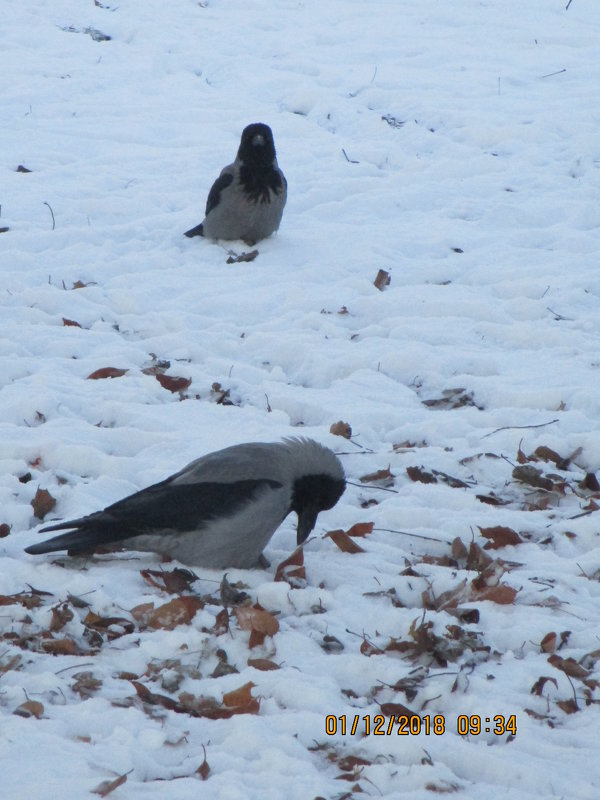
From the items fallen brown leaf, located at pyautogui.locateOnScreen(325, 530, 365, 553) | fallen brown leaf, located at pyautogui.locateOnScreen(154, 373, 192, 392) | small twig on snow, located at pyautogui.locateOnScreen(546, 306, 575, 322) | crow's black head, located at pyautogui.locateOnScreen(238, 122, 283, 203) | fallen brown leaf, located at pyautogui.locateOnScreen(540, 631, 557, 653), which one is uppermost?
crow's black head, located at pyautogui.locateOnScreen(238, 122, 283, 203)

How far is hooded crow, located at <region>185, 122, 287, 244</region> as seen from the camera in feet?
25.8

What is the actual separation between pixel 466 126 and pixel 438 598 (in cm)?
668

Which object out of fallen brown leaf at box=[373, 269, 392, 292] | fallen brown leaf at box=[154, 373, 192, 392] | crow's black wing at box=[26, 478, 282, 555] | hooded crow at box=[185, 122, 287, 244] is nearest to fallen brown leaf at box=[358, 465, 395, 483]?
crow's black wing at box=[26, 478, 282, 555]

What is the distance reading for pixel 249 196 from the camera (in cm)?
784

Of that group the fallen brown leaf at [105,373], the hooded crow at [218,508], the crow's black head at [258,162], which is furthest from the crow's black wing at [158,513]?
the crow's black head at [258,162]

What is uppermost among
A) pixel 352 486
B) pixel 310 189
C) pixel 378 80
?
pixel 378 80

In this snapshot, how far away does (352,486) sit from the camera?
497cm

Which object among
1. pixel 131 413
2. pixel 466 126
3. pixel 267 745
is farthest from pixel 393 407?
pixel 466 126

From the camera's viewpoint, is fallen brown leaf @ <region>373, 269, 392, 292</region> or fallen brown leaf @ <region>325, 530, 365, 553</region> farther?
fallen brown leaf @ <region>373, 269, 392, 292</region>

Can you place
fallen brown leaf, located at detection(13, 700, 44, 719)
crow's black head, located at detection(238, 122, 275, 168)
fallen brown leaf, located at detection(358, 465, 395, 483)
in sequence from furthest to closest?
crow's black head, located at detection(238, 122, 275, 168) < fallen brown leaf, located at detection(358, 465, 395, 483) < fallen brown leaf, located at detection(13, 700, 44, 719)

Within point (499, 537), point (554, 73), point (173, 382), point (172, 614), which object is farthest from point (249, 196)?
point (172, 614)

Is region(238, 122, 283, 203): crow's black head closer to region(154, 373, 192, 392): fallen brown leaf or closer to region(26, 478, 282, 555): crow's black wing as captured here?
region(154, 373, 192, 392): fallen brown leaf

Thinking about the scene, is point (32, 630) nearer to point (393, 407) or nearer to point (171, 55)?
point (393, 407)
